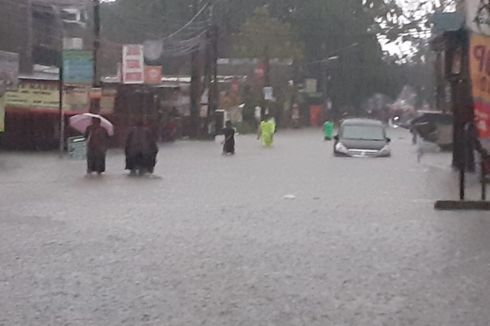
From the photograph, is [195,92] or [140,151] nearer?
[140,151]

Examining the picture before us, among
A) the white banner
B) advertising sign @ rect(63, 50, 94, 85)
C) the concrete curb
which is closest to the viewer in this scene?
the concrete curb

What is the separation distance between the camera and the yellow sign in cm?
4384

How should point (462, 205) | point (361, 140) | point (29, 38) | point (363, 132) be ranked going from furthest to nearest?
point (29, 38)
point (363, 132)
point (361, 140)
point (462, 205)

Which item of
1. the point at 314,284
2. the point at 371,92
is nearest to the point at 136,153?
the point at 314,284

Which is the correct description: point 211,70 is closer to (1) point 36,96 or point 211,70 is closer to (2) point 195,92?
(2) point 195,92

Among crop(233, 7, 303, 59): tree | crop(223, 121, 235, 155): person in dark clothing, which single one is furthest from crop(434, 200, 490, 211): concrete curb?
crop(233, 7, 303, 59): tree

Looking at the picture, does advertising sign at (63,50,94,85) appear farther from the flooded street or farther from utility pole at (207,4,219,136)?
utility pole at (207,4,219,136)

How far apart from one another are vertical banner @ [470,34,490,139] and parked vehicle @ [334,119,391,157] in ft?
71.3

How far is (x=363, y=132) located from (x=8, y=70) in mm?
14534

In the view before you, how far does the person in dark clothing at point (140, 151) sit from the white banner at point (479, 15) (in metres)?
10.6

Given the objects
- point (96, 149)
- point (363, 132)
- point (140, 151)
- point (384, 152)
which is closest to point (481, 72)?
point (140, 151)

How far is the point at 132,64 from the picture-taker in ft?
164

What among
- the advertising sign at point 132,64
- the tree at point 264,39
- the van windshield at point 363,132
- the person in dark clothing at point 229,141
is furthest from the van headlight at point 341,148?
the tree at point 264,39

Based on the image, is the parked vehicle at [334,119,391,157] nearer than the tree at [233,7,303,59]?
Yes
